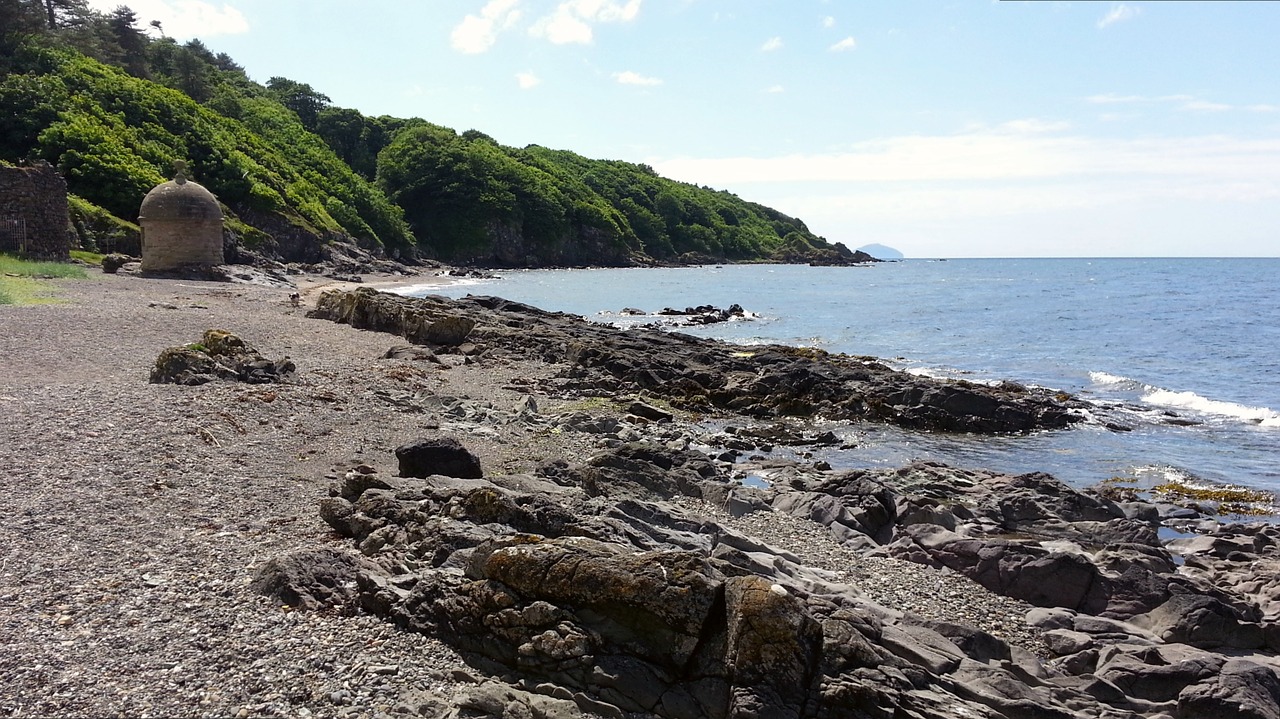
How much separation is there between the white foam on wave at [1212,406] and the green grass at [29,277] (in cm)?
3367

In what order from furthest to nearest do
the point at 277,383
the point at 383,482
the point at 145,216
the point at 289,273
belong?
the point at 289,273 < the point at 145,216 < the point at 277,383 < the point at 383,482

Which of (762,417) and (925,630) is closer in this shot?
(925,630)

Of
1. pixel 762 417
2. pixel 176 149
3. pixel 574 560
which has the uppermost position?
pixel 176 149

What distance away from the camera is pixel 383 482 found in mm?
9953

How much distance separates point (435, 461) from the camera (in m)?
11.3

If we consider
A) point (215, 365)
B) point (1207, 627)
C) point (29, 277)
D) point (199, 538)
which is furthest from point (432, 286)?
point (1207, 627)

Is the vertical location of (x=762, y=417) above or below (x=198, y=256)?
below

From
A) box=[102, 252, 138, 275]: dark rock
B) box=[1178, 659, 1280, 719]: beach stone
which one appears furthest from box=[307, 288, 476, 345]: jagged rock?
box=[1178, 659, 1280, 719]: beach stone

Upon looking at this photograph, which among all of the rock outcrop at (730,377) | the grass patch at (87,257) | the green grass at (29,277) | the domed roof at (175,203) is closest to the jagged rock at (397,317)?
the rock outcrop at (730,377)

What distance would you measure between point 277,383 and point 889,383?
600 inches

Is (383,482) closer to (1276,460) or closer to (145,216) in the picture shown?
(1276,460)

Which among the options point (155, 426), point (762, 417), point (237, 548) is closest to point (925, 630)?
point (237, 548)

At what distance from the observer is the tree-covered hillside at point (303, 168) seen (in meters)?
50.8

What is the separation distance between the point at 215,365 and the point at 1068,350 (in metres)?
34.1
